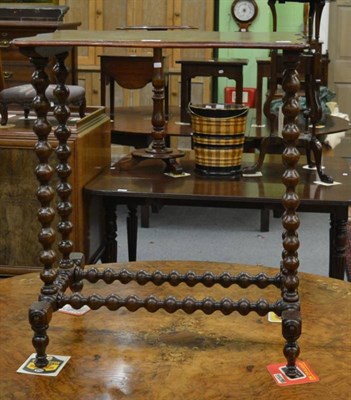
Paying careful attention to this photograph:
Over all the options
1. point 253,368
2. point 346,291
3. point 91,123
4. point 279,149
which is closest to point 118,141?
point 279,149

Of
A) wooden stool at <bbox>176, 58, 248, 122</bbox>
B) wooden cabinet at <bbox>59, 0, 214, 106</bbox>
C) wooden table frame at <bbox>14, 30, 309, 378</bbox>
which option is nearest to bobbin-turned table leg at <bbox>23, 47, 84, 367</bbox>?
wooden table frame at <bbox>14, 30, 309, 378</bbox>

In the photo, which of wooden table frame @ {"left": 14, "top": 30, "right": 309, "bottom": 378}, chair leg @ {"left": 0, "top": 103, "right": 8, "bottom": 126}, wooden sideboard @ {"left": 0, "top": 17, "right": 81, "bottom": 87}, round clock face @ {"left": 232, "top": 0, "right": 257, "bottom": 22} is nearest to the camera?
wooden table frame @ {"left": 14, "top": 30, "right": 309, "bottom": 378}

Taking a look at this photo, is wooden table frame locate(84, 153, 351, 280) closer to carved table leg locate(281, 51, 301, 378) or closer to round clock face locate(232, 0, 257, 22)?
carved table leg locate(281, 51, 301, 378)

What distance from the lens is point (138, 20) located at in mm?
7672

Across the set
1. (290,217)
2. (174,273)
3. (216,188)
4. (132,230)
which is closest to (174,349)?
(174,273)

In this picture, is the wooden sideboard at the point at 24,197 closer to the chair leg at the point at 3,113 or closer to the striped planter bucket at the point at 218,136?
the chair leg at the point at 3,113

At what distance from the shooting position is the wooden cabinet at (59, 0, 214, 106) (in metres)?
7.57

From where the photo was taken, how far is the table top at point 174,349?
1.51 meters

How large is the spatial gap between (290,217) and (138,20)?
6297mm

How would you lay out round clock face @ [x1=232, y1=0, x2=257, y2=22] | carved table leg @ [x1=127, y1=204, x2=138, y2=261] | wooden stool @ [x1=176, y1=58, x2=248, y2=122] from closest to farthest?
carved table leg @ [x1=127, y1=204, x2=138, y2=261], wooden stool @ [x1=176, y1=58, x2=248, y2=122], round clock face @ [x1=232, y1=0, x2=257, y2=22]

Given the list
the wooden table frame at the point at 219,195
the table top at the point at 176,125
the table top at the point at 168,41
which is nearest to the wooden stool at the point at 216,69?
the table top at the point at 176,125

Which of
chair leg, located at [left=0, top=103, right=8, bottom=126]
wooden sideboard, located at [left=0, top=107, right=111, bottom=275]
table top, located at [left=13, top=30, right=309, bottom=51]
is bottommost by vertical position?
wooden sideboard, located at [left=0, top=107, right=111, bottom=275]

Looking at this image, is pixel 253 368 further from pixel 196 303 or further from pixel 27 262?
pixel 27 262

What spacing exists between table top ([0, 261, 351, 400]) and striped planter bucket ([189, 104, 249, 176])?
4.86 ft
